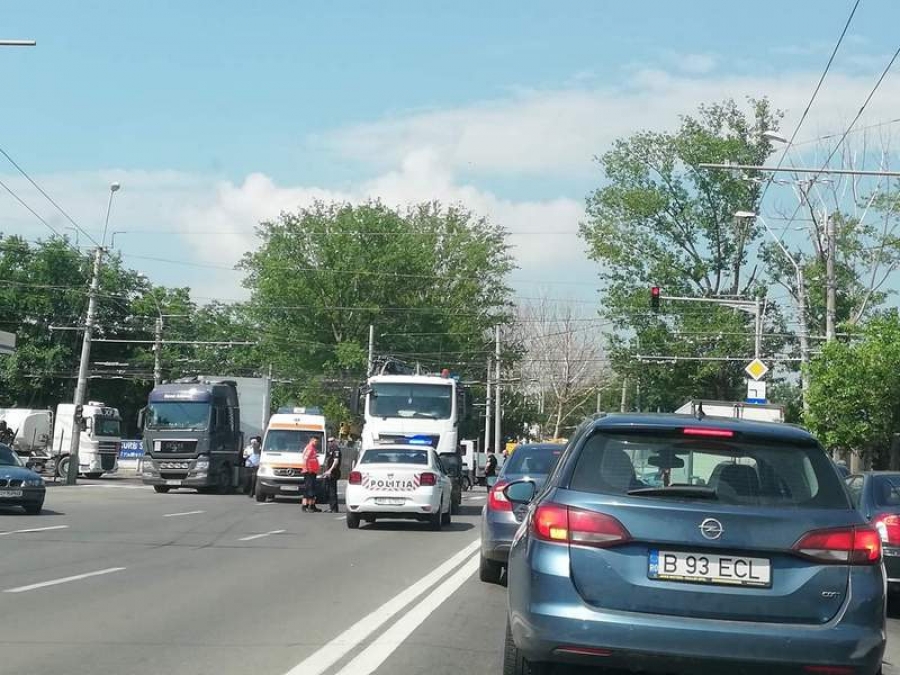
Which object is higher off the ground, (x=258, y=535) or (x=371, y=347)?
(x=371, y=347)

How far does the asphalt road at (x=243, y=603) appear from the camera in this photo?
8.71 meters

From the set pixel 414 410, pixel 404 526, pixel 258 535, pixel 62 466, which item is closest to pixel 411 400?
pixel 414 410

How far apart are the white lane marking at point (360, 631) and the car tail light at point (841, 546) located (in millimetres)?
3216

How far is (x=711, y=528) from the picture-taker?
625 centimetres

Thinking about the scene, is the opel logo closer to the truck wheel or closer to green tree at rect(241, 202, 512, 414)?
the truck wheel

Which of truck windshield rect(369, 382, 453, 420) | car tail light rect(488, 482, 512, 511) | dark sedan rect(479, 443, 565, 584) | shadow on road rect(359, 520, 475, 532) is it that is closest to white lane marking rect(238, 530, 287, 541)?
shadow on road rect(359, 520, 475, 532)

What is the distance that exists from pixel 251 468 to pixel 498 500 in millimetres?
27281

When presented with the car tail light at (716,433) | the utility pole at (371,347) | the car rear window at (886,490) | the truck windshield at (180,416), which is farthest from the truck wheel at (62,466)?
the car tail light at (716,433)

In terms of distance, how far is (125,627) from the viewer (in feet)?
33.4

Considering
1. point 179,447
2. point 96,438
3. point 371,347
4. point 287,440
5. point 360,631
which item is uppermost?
point 371,347

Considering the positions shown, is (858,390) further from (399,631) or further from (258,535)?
(399,631)

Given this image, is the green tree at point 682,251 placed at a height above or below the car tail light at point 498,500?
above

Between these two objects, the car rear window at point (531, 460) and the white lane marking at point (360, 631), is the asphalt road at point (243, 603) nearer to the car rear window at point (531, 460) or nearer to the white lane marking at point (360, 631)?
the white lane marking at point (360, 631)

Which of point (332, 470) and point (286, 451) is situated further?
point (286, 451)
